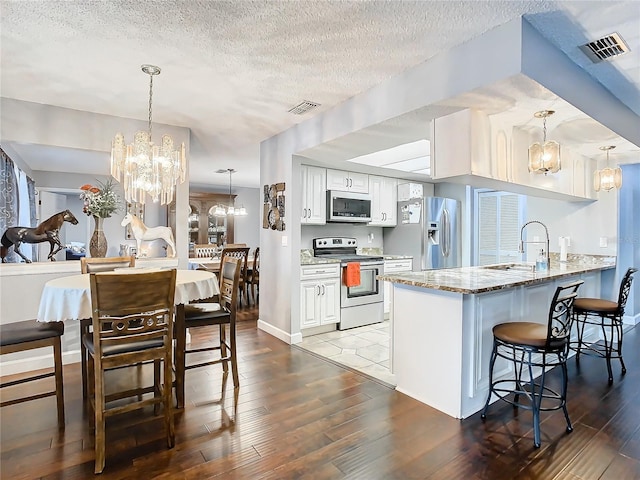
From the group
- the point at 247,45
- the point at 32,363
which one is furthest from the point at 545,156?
the point at 32,363

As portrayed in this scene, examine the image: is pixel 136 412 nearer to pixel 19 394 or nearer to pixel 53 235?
pixel 19 394

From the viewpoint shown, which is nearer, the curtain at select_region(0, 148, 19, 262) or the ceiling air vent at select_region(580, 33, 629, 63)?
the ceiling air vent at select_region(580, 33, 629, 63)

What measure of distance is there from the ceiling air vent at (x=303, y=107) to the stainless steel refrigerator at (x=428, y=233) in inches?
104

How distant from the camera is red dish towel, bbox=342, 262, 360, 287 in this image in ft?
14.9

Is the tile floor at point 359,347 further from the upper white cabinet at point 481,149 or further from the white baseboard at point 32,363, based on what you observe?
the white baseboard at point 32,363

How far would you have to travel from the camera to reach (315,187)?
15.7 ft

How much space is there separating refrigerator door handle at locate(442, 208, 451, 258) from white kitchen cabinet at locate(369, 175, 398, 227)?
732 millimetres

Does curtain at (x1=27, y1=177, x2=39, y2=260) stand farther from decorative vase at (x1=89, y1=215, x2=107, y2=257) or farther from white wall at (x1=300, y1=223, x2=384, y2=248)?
white wall at (x1=300, y1=223, x2=384, y2=248)

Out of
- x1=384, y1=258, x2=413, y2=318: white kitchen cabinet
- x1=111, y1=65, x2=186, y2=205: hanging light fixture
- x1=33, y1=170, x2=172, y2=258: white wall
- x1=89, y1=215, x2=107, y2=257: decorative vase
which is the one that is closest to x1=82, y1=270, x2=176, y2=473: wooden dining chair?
x1=111, y1=65, x2=186, y2=205: hanging light fixture

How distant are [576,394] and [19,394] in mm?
4215

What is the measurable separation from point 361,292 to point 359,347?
1005 millimetres

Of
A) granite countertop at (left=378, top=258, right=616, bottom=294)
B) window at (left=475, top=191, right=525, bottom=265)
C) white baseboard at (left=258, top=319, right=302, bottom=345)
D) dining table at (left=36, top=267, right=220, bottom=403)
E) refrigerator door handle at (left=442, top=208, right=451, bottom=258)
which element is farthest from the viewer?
window at (left=475, top=191, right=525, bottom=265)

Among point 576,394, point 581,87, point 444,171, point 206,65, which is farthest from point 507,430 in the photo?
point 206,65

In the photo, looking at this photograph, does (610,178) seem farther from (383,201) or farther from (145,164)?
(145,164)
